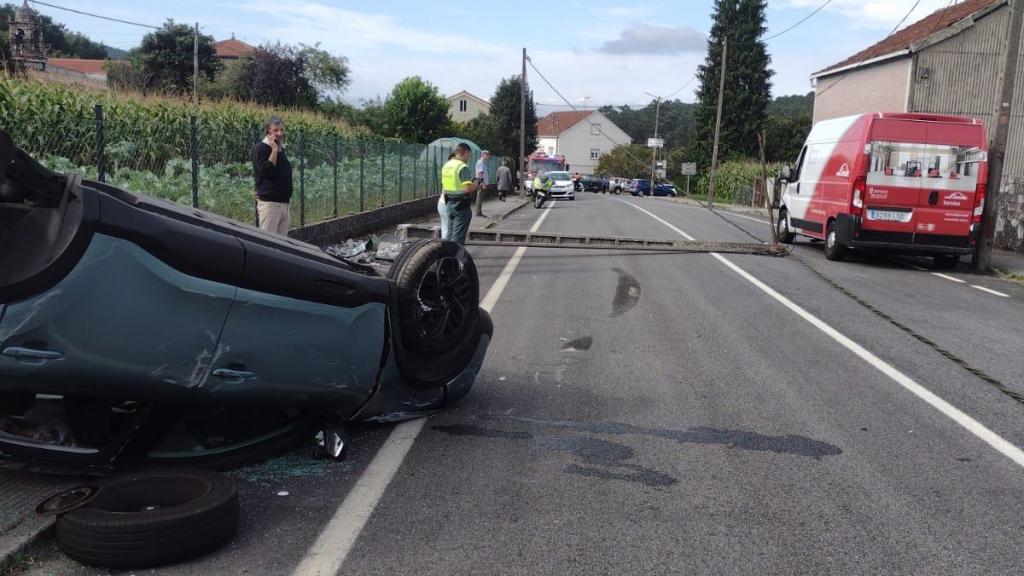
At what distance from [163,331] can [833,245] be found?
13.5 metres

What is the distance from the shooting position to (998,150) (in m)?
14.5

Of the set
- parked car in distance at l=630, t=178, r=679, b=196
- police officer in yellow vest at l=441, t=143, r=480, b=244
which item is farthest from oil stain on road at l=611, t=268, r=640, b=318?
parked car in distance at l=630, t=178, r=679, b=196

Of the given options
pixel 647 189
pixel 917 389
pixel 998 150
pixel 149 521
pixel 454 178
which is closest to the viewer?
pixel 149 521

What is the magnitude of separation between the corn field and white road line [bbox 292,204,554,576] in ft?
17.3

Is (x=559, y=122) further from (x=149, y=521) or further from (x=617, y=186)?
(x=149, y=521)

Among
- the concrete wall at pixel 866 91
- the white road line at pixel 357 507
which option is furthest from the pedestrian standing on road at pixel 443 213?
the concrete wall at pixel 866 91

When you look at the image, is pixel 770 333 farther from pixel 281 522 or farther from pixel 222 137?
pixel 222 137

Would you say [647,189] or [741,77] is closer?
[647,189]

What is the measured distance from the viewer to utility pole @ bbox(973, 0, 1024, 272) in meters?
14.4

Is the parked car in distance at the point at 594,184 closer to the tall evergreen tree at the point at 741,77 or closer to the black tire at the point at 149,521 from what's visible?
the tall evergreen tree at the point at 741,77

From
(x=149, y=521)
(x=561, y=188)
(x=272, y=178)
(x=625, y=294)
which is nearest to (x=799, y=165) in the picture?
(x=625, y=294)

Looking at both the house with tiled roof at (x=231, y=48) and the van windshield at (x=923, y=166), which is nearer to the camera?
the van windshield at (x=923, y=166)

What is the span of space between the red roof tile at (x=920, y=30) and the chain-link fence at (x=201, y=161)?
→ 2475 centimetres

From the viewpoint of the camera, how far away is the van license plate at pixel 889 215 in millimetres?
14078
